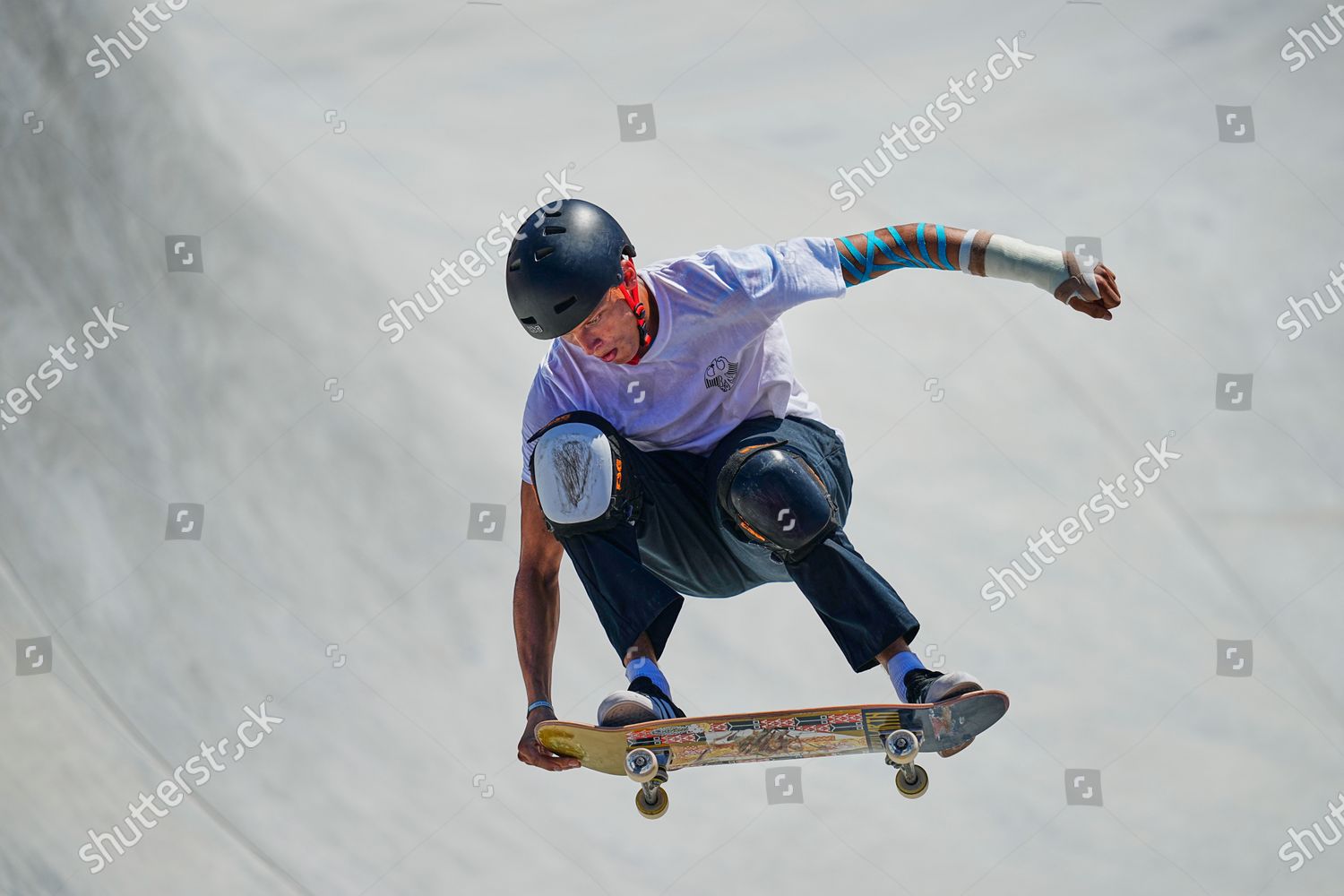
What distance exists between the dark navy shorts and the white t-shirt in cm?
9

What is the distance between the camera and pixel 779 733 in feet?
12.6

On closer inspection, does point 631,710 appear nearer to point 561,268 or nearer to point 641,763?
point 641,763

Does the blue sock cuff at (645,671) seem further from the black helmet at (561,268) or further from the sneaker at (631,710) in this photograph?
the black helmet at (561,268)

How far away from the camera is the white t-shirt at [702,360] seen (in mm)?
3986

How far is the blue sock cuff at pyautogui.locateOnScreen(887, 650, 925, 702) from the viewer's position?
151 inches

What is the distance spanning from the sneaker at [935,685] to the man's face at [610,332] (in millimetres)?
1186

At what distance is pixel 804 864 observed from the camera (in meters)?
5.77

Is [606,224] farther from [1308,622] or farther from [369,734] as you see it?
[1308,622]

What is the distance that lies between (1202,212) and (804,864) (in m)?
3.75

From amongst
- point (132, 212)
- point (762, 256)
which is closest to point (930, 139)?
point (762, 256)

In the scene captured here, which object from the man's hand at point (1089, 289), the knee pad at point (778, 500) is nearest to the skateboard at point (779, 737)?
the knee pad at point (778, 500)

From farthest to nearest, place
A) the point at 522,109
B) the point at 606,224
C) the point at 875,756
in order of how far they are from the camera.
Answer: the point at 522,109, the point at 875,756, the point at 606,224

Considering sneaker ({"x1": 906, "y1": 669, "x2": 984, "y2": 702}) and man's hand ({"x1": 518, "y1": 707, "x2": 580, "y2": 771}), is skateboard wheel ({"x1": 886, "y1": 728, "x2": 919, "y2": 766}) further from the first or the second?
man's hand ({"x1": 518, "y1": 707, "x2": 580, "y2": 771})

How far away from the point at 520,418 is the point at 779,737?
3.04 meters
